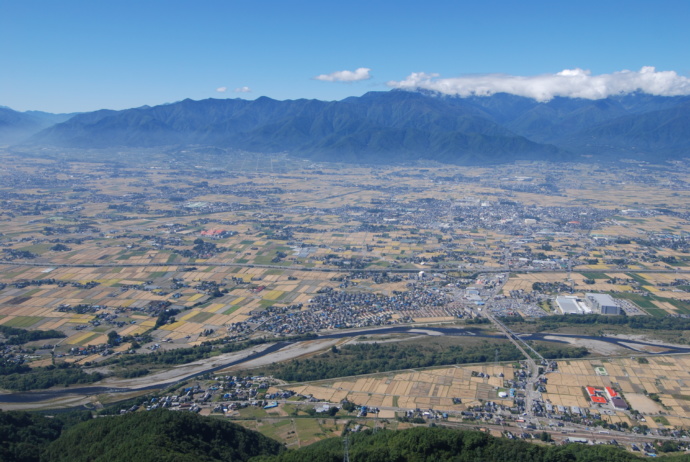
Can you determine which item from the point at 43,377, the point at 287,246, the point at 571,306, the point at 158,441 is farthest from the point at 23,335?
the point at 571,306

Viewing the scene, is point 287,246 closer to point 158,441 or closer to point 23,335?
point 23,335

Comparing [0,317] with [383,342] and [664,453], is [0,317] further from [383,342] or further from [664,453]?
[664,453]

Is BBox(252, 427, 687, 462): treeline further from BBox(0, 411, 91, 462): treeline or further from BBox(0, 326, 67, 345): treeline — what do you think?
BBox(0, 326, 67, 345): treeline

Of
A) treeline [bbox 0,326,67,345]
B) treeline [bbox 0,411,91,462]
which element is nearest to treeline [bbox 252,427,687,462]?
treeline [bbox 0,411,91,462]

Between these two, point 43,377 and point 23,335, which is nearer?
point 43,377

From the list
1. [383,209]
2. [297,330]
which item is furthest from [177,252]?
[383,209]

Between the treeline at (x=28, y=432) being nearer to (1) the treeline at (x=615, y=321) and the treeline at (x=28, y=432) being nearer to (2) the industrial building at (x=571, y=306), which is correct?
(1) the treeline at (x=615, y=321)
